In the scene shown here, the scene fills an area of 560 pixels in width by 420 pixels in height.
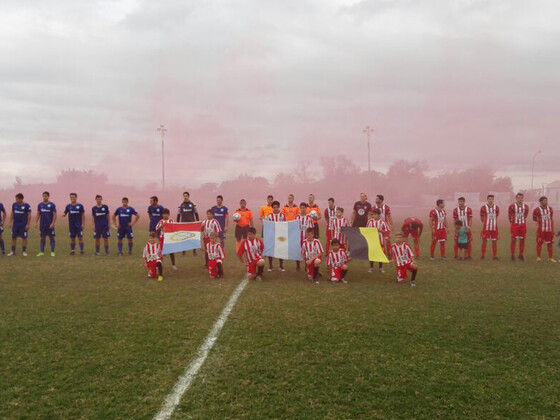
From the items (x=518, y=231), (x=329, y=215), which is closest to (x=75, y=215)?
(x=329, y=215)

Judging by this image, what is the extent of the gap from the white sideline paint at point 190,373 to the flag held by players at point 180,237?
412cm

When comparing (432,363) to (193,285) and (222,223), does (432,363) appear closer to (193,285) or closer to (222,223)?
(193,285)

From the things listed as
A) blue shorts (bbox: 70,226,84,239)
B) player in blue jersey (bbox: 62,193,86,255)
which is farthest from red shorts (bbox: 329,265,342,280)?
blue shorts (bbox: 70,226,84,239)

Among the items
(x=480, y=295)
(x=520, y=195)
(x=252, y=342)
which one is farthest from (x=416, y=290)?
(x=520, y=195)

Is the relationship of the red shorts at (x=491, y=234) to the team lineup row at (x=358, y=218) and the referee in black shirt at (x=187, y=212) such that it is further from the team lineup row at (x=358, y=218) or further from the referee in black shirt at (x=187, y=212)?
the referee in black shirt at (x=187, y=212)

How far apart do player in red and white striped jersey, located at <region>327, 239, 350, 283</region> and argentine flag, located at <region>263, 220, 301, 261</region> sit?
1.03 metres

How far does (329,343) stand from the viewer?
5.11m

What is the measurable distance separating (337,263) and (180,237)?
427 cm

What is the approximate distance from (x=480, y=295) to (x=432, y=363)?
12.9 ft

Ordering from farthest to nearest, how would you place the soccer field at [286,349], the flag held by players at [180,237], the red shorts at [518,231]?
1. the red shorts at [518,231]
2. the flag held by players at [180,237]
3. the soccer field at [286,349]

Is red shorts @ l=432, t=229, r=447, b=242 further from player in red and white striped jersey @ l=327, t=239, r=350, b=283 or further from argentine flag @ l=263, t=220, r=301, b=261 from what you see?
argentine flag @ l=263, t=220, r=301, b=261

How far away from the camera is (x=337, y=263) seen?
909cm

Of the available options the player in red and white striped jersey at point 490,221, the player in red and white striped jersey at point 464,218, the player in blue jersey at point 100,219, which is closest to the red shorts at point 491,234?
the player in red and white striped jersey at point 490,221

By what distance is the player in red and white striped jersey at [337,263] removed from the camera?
9008 mm
